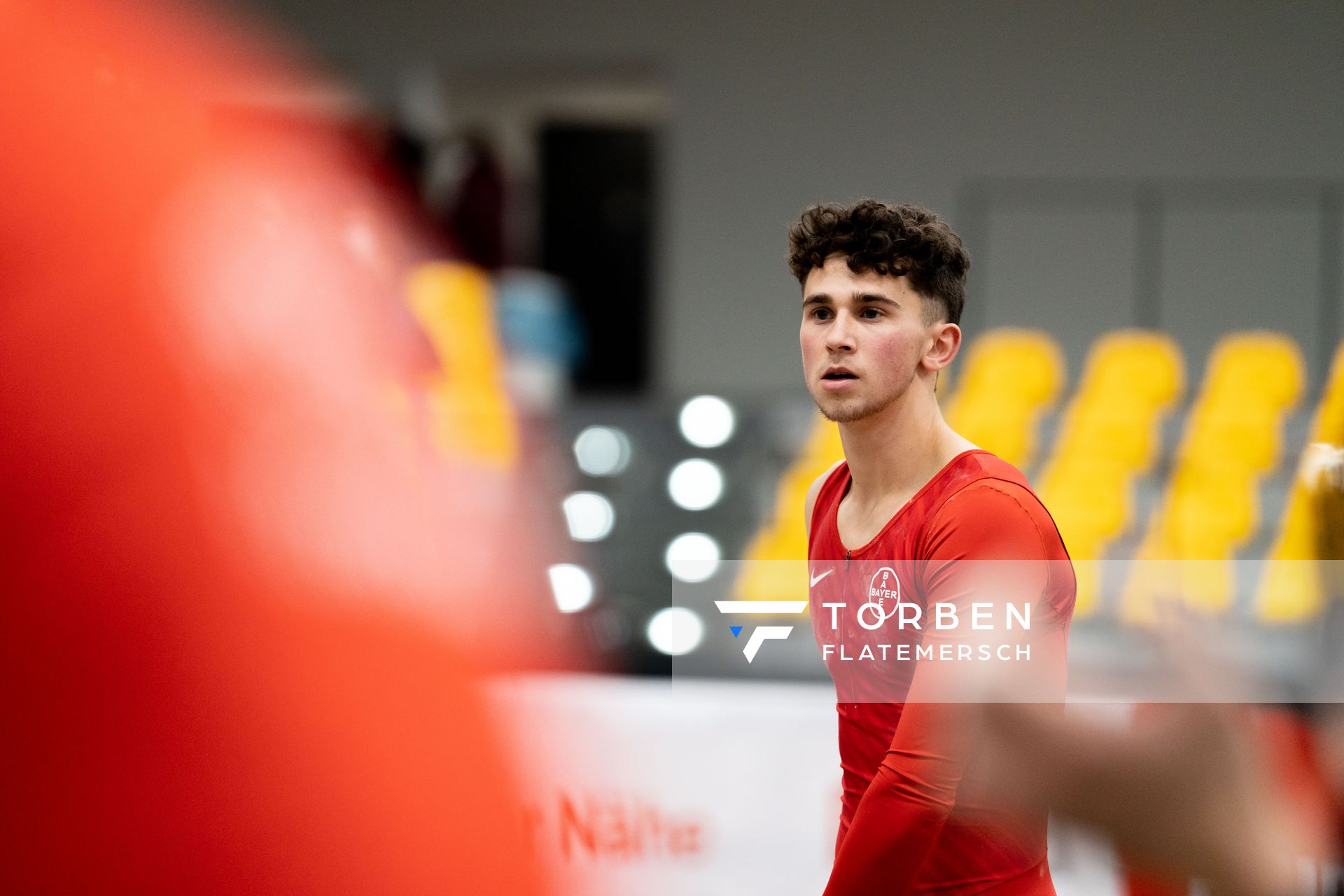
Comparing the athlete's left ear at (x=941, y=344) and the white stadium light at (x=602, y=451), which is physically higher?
the athlete's left ear at (x=941, y=344)

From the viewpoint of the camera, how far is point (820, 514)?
74 centimetres

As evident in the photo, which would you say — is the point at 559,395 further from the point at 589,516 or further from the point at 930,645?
the point at 930,645

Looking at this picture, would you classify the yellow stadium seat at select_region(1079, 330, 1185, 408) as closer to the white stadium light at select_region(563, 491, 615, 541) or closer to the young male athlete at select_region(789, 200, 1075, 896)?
the white stadium light at select_region(563, 491, 615, 541)

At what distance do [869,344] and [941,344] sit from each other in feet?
0.14

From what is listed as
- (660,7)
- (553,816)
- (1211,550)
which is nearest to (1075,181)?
(660,7)

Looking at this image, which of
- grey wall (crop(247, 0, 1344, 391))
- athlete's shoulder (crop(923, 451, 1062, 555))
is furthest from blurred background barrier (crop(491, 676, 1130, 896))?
grey wall (crop(247, 0, 1344, 391))

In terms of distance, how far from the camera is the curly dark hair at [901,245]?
61 centimetres

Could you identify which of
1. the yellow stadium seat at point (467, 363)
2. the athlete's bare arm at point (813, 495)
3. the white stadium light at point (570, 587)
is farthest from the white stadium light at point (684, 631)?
the yellow stadium seat at point (467, 363)

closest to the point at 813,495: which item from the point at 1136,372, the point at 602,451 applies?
the point at 602,451

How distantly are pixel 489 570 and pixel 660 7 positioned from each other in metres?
4.14

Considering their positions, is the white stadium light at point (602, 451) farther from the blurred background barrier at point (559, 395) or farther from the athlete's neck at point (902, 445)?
the athlete's neck at point (902, 445)

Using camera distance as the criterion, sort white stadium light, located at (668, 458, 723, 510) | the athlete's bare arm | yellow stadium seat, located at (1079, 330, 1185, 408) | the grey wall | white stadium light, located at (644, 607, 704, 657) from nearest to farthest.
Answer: the athlete's bare arm < white stadium light, located at (644, 607, 704, 657) < white stadium light, located at (668, 458, 723, 510) < yellow stadium seat, located at (1079, 330, 1185, 408) < the grey wall

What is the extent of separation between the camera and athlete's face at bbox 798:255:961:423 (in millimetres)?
616

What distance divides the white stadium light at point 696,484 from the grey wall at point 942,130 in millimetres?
846
